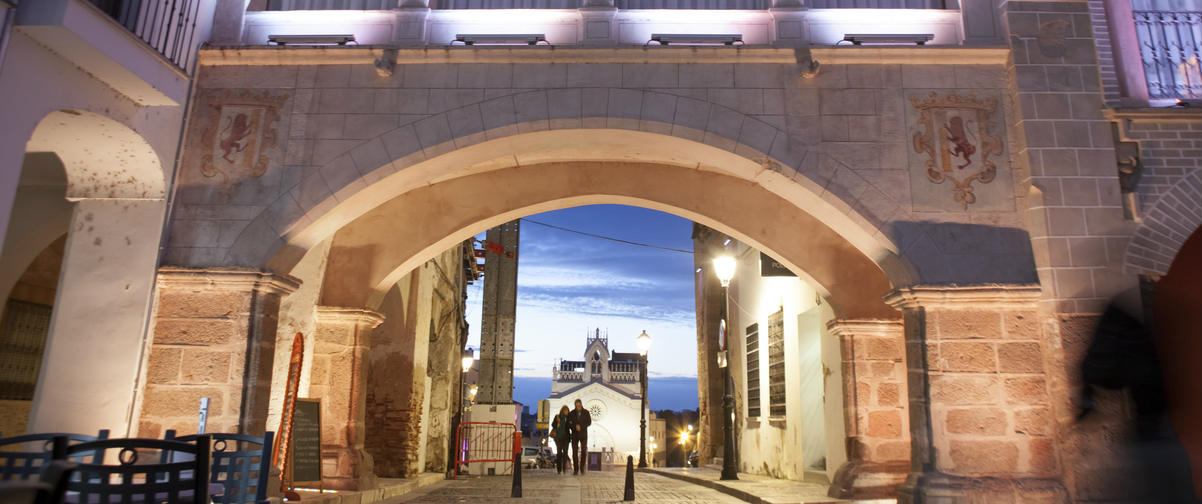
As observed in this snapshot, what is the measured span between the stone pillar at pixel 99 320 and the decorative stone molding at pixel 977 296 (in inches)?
246

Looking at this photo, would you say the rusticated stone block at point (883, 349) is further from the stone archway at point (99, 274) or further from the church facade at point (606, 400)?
the church facade at point (606, 400)

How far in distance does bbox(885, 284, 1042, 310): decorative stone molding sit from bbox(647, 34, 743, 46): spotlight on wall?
2.80 meters

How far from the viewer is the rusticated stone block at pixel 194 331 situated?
653cm

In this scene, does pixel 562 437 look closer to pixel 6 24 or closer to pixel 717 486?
pixel 717 486

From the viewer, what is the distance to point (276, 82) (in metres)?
7.26

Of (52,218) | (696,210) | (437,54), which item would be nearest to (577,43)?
(437,54)

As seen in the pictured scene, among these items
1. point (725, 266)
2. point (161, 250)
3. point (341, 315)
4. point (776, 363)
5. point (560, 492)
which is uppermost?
point (725, 266)

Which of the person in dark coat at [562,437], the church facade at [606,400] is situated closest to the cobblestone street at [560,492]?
the person in dark coat at [562,437]

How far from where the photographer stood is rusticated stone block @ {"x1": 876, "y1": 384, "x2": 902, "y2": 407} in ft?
27.5

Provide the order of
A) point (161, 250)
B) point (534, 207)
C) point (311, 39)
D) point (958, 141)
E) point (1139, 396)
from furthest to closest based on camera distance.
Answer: point (534, 207)
point (311, 39)
point (958, 141)
point (161, 250)
point (1139, 396)

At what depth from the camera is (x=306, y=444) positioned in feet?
25.0

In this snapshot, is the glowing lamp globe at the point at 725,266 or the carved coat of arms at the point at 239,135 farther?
the glowing lamp globe at the point at 725,266

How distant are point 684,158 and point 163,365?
5114 mm

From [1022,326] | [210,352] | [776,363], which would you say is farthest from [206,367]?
[776,363]
